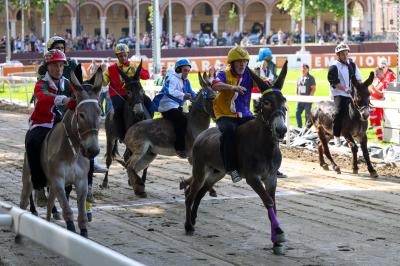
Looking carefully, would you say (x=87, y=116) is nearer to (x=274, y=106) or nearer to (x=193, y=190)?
(x=274, y=106)

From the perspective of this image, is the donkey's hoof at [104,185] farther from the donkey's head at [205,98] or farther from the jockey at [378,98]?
the jockey at [378,98]

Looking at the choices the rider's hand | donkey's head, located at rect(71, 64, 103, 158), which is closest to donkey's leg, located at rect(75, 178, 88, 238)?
donkey's head, located at rect(71, 64, 103, 158)

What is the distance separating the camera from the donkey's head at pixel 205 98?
12.8 m

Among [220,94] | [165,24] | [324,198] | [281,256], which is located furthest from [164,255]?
[165,24]

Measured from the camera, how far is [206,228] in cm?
1077

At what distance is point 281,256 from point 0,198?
5378 mm

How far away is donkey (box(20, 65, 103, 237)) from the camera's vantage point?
891 centimetres

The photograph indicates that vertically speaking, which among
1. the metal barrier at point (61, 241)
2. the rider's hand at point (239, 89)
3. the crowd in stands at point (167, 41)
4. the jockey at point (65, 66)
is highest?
the crowd in stands at point (167, 41)

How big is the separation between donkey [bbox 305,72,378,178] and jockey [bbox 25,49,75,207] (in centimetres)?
663

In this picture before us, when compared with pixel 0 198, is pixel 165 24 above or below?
above

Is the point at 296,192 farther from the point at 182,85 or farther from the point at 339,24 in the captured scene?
the point at 339,24

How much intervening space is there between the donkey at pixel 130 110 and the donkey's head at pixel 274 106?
13.7 ft

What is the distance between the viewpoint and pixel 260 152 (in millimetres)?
9492

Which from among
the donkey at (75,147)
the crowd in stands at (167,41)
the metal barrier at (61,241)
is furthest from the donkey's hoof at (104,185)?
the crowd in stands at (167,41)
